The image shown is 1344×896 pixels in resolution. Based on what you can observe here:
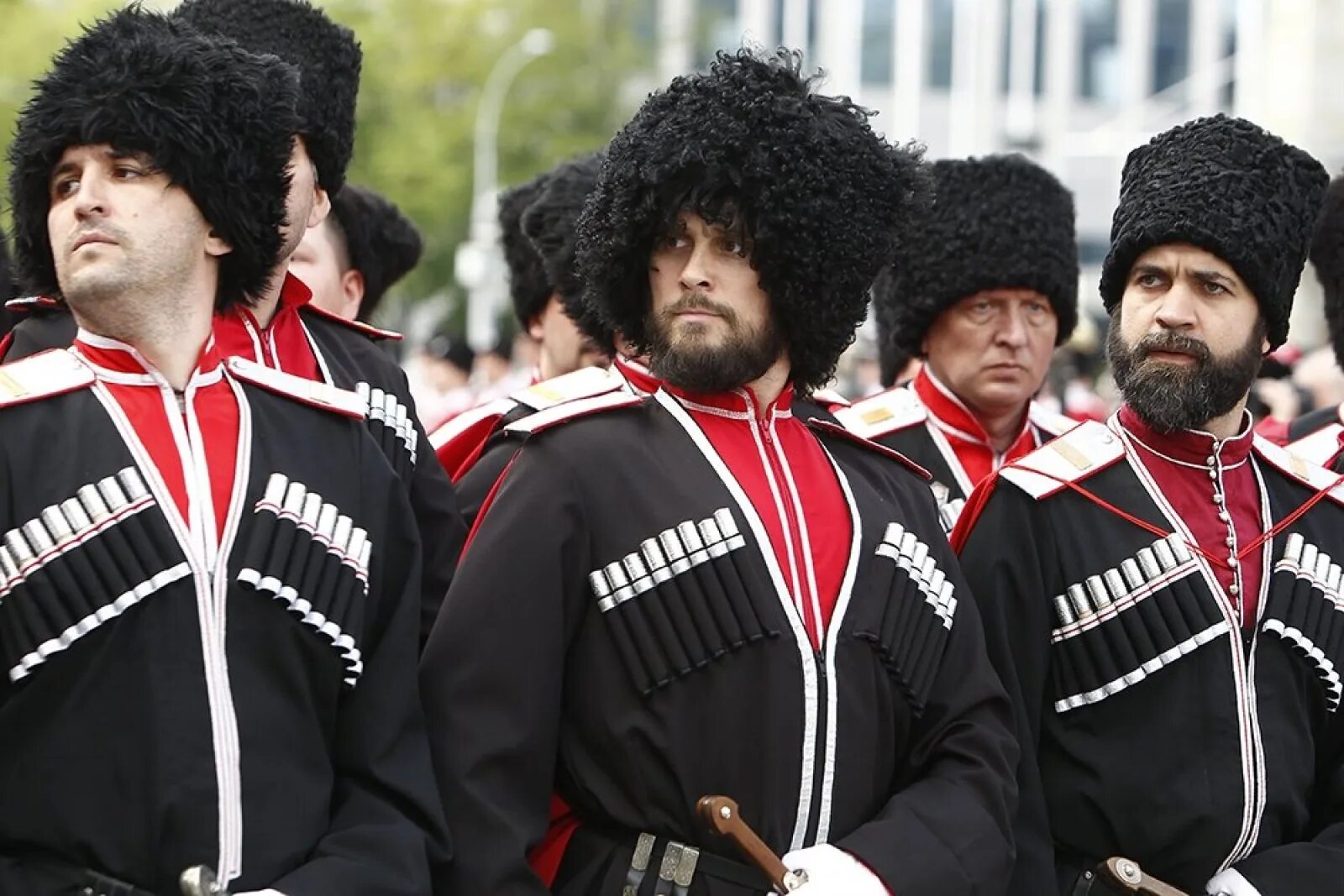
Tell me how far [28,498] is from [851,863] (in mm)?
1510

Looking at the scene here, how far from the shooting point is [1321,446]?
231 inches

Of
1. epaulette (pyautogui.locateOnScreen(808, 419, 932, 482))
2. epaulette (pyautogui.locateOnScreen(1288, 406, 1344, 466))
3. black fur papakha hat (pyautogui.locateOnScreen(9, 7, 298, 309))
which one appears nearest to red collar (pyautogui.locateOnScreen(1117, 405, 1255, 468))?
epaulette (pyautogui.locateOnScreen(808, 419, 932, 482))

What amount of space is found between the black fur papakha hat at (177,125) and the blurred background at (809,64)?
20247 mm

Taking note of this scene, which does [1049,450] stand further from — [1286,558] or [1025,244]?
[1025,244]

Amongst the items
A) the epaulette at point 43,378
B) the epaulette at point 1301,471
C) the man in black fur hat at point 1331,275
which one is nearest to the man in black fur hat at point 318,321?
the epaulette at point 43,378

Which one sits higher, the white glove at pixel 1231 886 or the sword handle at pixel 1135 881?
the sword handle at pixel 1135 881

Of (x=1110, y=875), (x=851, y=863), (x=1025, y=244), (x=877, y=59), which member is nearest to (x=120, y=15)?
(x=851, y=863)

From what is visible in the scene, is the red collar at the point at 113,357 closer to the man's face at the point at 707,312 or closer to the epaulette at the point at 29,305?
the epaulette at the point at 29,305

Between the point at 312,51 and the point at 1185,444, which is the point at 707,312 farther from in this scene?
the point at 312,51

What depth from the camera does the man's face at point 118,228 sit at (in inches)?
144

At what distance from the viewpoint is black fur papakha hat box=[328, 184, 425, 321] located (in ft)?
21.0

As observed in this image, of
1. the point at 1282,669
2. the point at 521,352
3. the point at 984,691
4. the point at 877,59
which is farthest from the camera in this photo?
the point at 877,59

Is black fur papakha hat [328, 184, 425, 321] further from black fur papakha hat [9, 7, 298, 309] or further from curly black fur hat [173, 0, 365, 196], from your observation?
black fur papakha hat [9, 7, 298, 309]

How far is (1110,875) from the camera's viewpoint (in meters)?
4.33
